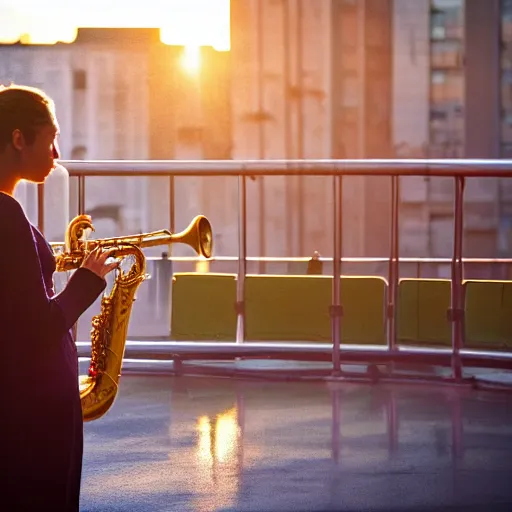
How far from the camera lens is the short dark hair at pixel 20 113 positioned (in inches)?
93.0

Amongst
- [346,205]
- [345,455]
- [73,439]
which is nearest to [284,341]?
[345,455]

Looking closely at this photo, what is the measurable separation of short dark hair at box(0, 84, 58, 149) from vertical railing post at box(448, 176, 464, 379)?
237 inches

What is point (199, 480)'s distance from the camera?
4820 mm

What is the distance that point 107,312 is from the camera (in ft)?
9.86

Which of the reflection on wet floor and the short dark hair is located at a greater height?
the short dark hair

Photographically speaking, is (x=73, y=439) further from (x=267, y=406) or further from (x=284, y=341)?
(x=284, y=341)

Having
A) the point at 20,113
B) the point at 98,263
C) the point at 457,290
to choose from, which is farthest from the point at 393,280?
the point at 20,113

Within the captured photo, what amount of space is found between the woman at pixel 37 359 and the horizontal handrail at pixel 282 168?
18.9 feet

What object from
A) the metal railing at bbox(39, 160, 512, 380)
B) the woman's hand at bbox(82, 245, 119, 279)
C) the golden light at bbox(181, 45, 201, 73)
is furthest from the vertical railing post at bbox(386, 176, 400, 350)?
the golden light at bbox(181, 45, 201, 73)

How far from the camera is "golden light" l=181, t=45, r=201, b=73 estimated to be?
149 feet

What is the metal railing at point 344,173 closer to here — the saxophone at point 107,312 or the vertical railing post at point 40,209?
the vertical railing post at point 40,209

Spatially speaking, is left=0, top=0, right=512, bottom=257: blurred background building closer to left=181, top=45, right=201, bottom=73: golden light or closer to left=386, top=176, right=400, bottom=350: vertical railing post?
left=181, top=45, right=201, bottom=73: golden light

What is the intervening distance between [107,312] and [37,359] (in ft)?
2.24

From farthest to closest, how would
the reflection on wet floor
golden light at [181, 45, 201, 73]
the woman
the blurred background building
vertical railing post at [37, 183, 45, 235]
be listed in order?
golden light at [181, 45, 201, 73], the blurred background building, vertical railing post at [37, 183, 45, 235], the reflection on wet floor, the woman
